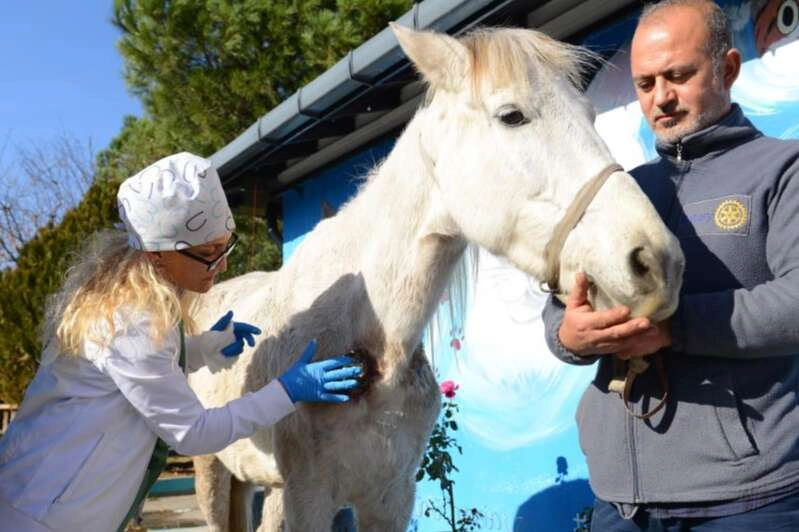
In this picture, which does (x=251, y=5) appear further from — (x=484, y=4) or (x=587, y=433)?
(x=587, y=433)

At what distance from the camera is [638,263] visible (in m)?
1.57

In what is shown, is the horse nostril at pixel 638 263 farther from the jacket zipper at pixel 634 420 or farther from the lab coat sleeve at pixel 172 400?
the lab coat sleeve at pixel 172 400

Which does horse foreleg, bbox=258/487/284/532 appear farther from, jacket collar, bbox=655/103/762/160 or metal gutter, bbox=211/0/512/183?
jacket collar, bbox=655/103/762/160

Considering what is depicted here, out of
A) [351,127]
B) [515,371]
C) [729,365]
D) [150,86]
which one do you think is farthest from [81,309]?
[150,86]

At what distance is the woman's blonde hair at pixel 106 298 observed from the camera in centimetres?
197

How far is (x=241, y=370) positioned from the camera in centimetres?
299

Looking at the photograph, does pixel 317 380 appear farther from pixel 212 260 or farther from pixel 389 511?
pixel 389 511

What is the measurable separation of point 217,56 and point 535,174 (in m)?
10.9

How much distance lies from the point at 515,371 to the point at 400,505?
Result: 220 centimetres

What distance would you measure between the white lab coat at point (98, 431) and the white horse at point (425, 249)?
564 millimetres

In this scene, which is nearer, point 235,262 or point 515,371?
point 515,371

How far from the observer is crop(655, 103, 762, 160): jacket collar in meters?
1.67

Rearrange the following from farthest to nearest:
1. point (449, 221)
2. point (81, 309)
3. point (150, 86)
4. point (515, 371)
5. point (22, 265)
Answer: point (150, 86) < point (22, 265) < point (515, 371) < point (449, 221) < point (81, 309)

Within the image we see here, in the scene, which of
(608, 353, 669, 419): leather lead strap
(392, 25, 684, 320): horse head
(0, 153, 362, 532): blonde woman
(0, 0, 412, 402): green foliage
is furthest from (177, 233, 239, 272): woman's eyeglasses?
(0, 0, 412, 402): green foliage
